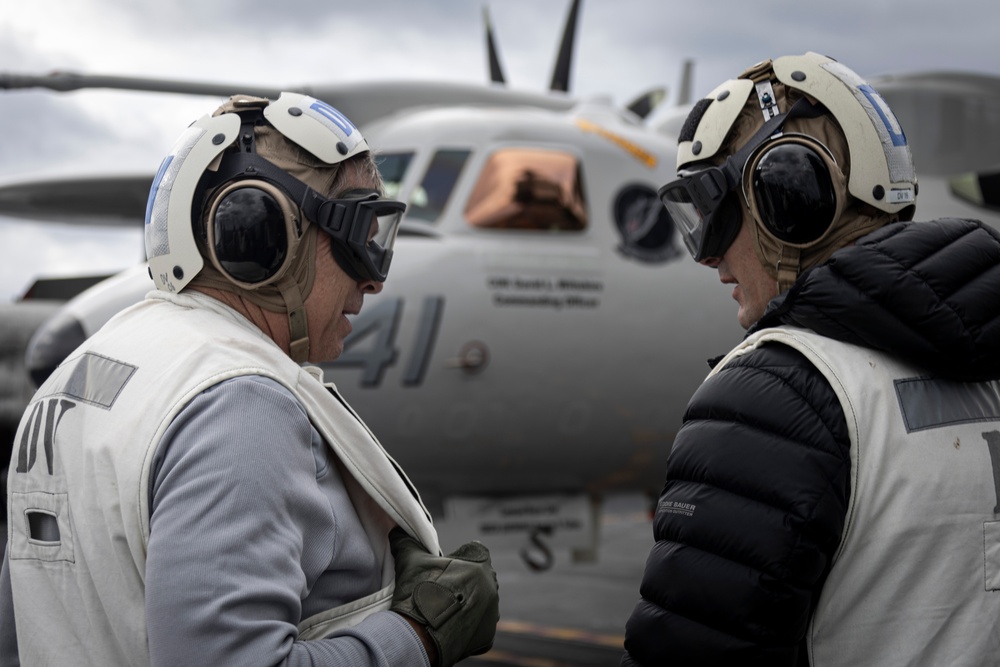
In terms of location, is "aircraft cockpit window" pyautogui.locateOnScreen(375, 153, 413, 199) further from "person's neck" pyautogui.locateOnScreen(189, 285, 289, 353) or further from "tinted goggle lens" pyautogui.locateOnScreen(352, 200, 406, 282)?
"person's neck" pyautogui.locateOnScreen(189, 285, 289, 353)

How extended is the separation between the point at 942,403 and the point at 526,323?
178 inches

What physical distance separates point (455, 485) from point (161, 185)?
181 inches

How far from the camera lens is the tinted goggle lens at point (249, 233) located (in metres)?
1.82

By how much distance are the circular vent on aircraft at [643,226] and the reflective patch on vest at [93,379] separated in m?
5.19

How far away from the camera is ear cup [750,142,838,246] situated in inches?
77.2

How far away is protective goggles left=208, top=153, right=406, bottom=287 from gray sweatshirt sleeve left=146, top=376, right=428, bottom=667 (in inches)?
12.7

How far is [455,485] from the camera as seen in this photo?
6.33m

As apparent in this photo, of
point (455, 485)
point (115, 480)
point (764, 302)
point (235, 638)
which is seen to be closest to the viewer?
point (235, 638)

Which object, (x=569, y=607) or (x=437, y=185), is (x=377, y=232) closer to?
(x=437, y=185)

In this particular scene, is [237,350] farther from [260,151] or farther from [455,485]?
[455,485]

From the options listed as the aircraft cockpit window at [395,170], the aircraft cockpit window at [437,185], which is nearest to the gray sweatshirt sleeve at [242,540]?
the aircraft cockpit window at [437,185]

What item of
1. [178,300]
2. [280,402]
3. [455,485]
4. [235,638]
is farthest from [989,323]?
[455,485]

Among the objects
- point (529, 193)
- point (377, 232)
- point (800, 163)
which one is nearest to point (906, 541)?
point (800, 163)

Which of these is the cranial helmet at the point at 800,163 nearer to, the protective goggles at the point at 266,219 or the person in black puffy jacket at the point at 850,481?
the person in black puffy jacket at the point at 850,481
